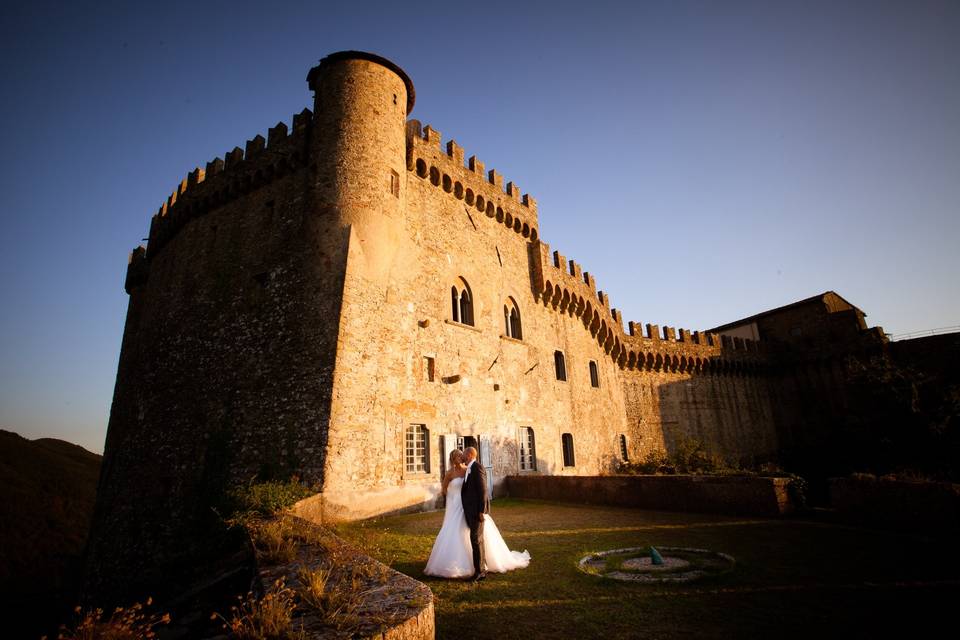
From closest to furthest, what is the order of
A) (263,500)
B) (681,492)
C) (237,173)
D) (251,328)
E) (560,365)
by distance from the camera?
(263,500) → (681,492) → (251,328) → (237,173) → (560,365)

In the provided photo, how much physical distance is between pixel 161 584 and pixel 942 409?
33093 millimetres

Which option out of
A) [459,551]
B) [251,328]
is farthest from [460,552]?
[251,328]

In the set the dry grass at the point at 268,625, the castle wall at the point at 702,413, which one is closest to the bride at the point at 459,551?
the dry grass at the point at 268,625

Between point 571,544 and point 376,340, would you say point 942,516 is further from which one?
point 376,340

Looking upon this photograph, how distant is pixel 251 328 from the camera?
1444 centimetres

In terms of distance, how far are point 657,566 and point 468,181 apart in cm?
1599

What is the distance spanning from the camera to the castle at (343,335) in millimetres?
12719

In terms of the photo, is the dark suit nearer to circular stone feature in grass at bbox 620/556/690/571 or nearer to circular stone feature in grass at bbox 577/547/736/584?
circular stone feature in grass at bbox 577/547/736/584

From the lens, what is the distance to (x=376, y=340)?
44.4ft

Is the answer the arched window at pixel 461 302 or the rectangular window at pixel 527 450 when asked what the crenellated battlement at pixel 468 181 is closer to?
the arched window at pixel 461 302

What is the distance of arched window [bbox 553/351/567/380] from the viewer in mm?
21234

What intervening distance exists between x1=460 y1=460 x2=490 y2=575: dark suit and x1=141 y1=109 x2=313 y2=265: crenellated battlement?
13.5 meters

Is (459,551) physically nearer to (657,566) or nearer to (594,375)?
(657,566)

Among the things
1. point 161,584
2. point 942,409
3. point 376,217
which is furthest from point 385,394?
point 942,409
